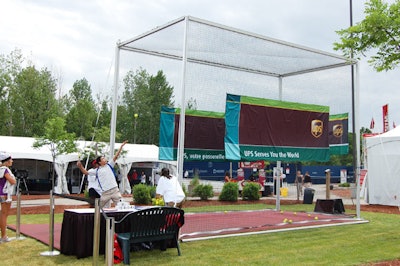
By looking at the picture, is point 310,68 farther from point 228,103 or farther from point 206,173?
point 206,173

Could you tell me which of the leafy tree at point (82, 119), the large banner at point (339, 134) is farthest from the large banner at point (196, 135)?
the leafy tree at point (82, 119)

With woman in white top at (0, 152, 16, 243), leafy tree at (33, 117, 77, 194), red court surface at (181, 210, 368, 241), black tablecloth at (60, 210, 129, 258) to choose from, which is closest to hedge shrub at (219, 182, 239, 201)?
red court surface at (181, 210, 368, 241)

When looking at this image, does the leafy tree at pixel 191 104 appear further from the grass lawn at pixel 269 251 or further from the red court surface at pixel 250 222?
the grass lawn at pixel 269 251

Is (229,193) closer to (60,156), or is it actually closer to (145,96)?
(145,96)

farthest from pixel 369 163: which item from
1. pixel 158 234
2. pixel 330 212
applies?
pixel 158 234

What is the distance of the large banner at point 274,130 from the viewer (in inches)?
412

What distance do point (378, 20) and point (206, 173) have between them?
61.1ft

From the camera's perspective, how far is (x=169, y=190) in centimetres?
849

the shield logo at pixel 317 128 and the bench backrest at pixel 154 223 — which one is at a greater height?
the shield logo at pixel 317 128

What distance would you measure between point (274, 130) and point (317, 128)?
1892 mm

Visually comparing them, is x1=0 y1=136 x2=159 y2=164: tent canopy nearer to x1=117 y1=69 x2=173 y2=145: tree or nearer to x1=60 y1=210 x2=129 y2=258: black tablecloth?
x1=117 y1=69 x2=173 y2=145: tree

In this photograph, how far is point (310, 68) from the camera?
13.5 meters

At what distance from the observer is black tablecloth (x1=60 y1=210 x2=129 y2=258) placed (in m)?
6.80

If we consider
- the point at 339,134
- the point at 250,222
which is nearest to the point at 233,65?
the point at 339,134
